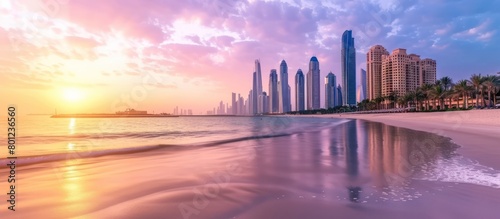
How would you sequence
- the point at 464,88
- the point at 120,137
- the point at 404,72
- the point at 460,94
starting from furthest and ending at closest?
the point at 404,72 < the point at 460,94 < the point at 464,88 < the point at 120,137

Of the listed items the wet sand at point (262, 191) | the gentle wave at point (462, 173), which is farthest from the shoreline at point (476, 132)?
the wet sand at point (262, 191)

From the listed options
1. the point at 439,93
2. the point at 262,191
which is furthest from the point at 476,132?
the point at 439,93

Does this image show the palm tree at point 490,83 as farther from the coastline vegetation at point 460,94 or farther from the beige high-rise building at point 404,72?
the beige high-rise building at point 404,72

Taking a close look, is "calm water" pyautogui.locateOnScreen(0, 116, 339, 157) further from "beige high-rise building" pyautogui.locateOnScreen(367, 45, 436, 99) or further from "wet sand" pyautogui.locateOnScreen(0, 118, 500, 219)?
"beige high-rise building" pyautogui.locateOnScreen(367, 45, 436, 99)

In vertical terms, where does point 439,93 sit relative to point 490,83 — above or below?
below

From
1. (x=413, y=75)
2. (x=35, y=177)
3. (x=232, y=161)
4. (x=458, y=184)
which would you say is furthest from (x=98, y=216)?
(x=413, y=75)

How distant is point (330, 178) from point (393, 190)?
187 cm

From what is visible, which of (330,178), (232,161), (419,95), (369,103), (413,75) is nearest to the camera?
(330,178)

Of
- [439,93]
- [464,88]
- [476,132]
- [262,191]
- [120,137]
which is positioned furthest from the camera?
[439,93]

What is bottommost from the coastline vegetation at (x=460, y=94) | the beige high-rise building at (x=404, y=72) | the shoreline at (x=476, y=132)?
the shoreline at (x=476, y=132)

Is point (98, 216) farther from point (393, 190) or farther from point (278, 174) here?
point (393, 190)

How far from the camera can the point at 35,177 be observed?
28.9 feet

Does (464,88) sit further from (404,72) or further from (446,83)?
(404,72)

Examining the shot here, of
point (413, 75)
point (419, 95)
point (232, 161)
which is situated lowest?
point (232, 161)
